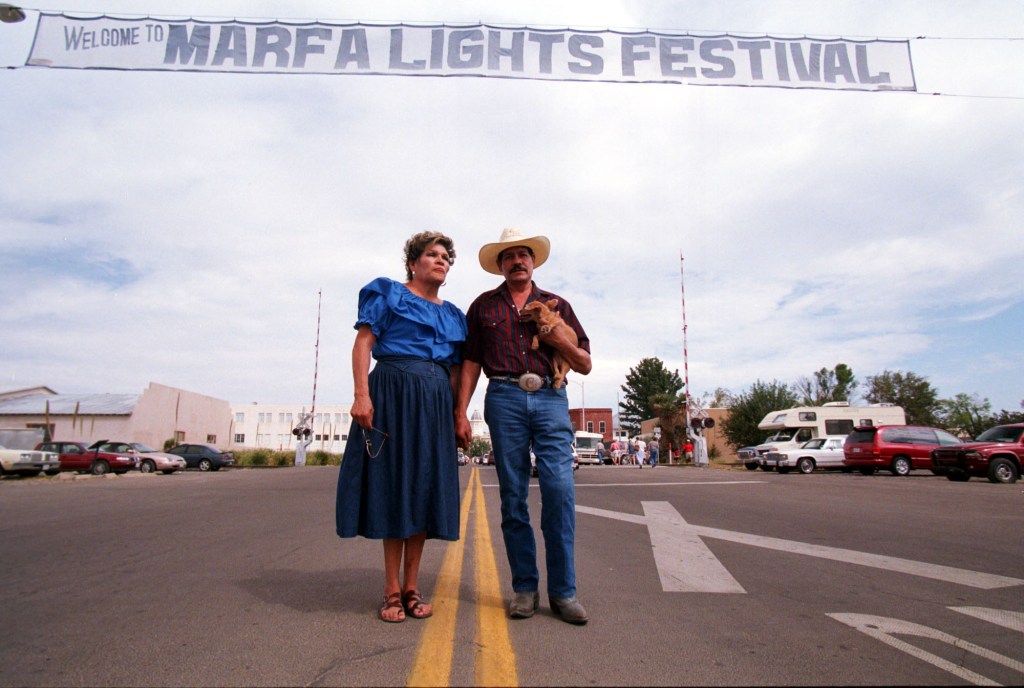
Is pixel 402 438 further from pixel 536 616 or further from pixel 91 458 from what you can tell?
pixel 91 458

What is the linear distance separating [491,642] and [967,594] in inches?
114

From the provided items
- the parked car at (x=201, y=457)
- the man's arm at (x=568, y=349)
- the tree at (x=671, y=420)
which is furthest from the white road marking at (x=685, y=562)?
the tree at (x=671, y=420)

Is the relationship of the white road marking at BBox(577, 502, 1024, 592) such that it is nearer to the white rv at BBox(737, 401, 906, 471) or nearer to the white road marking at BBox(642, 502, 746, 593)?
the white road marking at BBox(642, 502, 746, 593)

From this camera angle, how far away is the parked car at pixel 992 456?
15.8 m

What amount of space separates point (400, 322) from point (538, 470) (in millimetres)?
1019

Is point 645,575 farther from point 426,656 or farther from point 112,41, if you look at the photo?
point 112,41

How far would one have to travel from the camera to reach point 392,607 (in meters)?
3.04

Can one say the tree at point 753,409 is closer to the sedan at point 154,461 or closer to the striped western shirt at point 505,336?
the sedan at point 154,461

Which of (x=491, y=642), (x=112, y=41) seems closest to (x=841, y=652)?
(x=491, y=642)

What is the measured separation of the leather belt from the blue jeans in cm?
2

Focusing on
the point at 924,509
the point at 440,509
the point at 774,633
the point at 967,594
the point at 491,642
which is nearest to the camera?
the point at 491,642

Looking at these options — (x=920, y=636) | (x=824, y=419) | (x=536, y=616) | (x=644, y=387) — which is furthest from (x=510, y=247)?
(x=644, y=387)

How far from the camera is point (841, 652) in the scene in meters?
2.59

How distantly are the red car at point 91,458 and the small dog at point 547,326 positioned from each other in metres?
26.9
